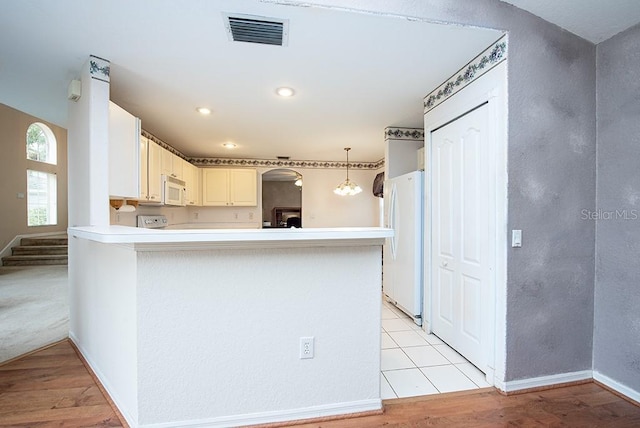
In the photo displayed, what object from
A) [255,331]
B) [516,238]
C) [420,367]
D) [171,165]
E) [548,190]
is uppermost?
[171,165]

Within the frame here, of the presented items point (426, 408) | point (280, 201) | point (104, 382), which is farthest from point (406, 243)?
point (280, 201)

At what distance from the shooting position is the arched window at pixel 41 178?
679cm

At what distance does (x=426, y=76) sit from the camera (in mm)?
2344

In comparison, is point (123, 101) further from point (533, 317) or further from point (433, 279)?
point (533, 317)

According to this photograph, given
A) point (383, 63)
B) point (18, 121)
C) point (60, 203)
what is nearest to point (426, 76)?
point (383, 63)

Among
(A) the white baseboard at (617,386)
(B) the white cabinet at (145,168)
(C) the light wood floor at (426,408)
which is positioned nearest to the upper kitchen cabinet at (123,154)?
(B) the white cabinet at (145,168)

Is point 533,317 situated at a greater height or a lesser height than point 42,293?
greater

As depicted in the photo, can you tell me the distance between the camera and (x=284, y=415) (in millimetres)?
1577

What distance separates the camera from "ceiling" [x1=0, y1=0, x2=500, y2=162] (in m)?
1.65

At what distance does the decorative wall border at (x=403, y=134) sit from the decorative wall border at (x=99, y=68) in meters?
2.89

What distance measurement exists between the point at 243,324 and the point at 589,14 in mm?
2735

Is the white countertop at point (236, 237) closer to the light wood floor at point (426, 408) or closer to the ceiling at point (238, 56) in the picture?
the light wood floor at point (426, 408)

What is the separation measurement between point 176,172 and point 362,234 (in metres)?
3.56

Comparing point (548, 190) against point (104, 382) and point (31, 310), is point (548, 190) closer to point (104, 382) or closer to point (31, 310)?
point (104, 382)
